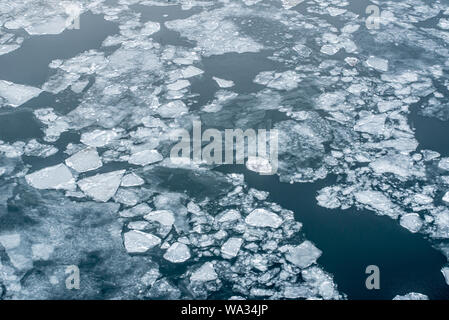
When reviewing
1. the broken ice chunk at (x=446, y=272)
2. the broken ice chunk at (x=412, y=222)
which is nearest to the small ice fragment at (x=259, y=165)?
the broken ice chunk at (x=412, y=222)

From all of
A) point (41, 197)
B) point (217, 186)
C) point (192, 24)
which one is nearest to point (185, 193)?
point (217, 186)

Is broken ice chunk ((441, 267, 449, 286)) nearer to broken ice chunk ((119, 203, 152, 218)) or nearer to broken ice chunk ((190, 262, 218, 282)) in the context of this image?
broken ice chunk ((190, 262, 218, 282))

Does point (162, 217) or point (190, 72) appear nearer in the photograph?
point (162, 217)

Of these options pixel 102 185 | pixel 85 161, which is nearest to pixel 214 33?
pixel 85 161

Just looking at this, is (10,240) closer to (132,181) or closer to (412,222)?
(132,181)

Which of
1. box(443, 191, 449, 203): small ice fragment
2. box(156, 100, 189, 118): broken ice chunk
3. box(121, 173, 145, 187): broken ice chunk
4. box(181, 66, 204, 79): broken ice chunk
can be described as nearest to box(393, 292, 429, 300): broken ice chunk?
box(443, 191, 449, 203): small ice fragment

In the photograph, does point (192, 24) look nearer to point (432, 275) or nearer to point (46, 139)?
point (46, 139)
